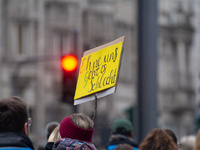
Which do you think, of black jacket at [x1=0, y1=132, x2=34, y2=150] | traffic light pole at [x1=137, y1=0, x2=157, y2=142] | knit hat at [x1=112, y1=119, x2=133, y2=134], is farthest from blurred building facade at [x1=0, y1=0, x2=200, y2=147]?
black jacket at [x1=0, y1=132, x2=34, y2=150]

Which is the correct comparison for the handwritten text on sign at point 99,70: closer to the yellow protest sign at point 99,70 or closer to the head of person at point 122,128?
the yellow protest sign at point 99,70

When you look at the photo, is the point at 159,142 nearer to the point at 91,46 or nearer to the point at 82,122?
the point at 82,122

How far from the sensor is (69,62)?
37.2ft

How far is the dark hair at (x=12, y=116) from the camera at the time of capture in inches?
129

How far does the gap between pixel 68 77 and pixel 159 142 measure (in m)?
6.94

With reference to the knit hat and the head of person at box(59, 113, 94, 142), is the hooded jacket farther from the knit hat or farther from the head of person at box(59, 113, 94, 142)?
the knit hat

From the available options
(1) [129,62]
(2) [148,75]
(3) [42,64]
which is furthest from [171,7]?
(2) [148,75]

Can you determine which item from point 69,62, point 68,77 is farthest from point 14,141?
point 69,62

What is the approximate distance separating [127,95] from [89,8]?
5809 mm

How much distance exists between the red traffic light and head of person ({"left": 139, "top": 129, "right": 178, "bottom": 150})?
23.1ft

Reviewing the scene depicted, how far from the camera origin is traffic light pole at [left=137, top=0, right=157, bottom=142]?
22.6ft

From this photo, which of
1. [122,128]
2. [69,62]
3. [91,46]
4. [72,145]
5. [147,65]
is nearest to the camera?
[72,145]

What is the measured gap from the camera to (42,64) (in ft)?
83.7

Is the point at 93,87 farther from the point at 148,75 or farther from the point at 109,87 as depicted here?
the point at 148,75
